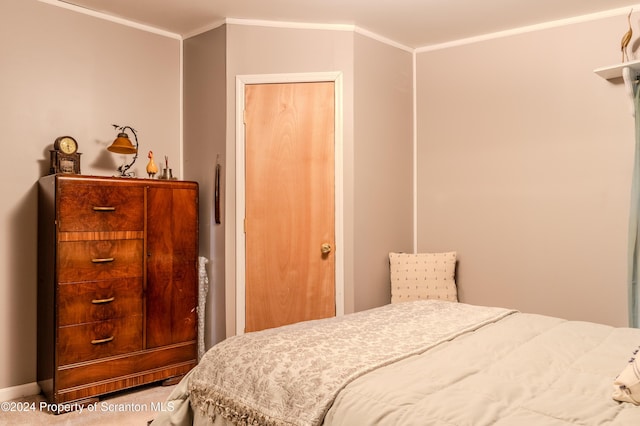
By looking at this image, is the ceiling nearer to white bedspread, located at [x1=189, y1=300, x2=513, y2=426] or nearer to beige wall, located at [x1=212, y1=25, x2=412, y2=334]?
beige wall, located at [x1=212, y1=25, x2=412, y2=334]

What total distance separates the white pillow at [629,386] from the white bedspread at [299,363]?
59 cm

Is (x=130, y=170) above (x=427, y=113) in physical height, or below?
below

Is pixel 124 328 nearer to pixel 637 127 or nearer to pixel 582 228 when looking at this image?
pixel 582 228

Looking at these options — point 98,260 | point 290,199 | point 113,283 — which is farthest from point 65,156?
point 290,199

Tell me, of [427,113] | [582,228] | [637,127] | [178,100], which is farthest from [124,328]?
[637,127]

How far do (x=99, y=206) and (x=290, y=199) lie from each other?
50.0 inches

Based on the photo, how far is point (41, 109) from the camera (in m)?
3.19

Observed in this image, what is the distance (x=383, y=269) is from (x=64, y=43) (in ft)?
9.12

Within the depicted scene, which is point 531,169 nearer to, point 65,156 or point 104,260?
point 104,260

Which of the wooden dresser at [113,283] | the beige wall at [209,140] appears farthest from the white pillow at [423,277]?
the wooden dresser at [113,283]

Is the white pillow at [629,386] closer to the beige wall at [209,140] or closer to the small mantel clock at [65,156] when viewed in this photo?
the beige wall at [209,140]

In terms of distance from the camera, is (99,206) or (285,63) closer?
(99,206)

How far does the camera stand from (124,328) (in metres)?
3.04

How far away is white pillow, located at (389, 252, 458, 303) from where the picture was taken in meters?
3.62
